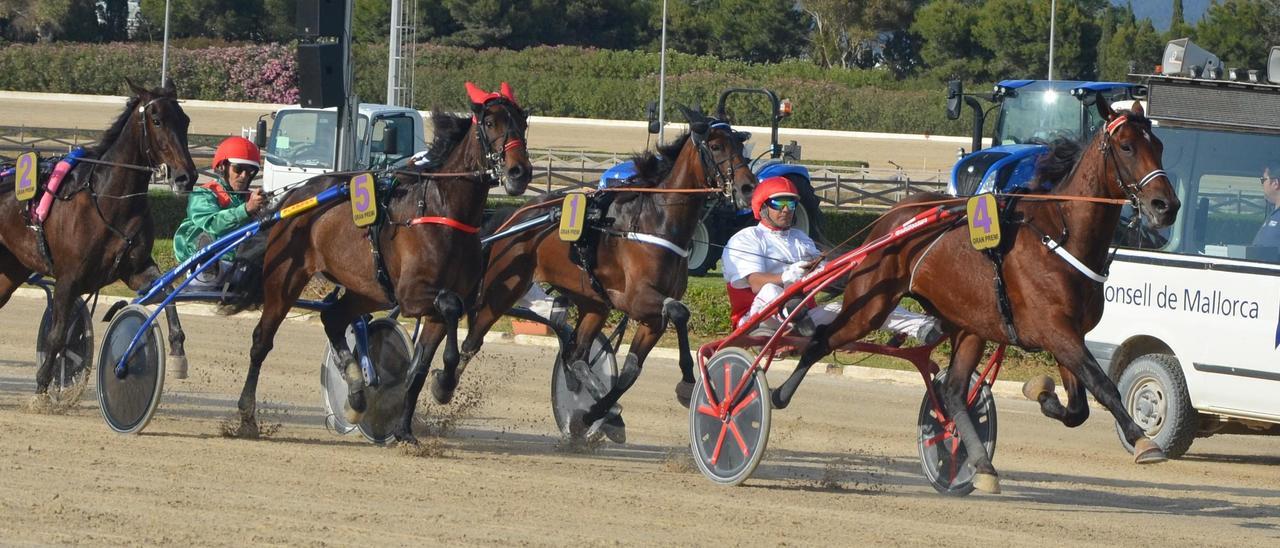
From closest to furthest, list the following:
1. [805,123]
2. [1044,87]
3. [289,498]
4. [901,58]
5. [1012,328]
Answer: [289,498] < [1012,328] < [1044,87] < [805,123] < [901,58]

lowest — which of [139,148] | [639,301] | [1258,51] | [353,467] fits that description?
[353,467]

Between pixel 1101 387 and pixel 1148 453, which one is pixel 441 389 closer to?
pixel 1101 387

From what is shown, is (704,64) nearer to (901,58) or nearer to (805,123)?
(805,123)

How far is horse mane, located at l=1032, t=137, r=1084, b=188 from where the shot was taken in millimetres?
7383

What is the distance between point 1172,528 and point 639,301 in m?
2.83

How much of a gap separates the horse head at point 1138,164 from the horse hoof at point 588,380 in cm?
316

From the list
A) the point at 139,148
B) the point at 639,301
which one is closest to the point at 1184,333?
the point at 639,301

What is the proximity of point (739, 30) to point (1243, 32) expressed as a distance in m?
15.7

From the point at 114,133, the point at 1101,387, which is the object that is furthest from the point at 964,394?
the point at 114,133

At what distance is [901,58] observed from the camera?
A: 55.9 meters

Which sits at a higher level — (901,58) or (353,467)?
(901,58)

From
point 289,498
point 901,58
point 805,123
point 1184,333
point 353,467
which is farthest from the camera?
point 901,58

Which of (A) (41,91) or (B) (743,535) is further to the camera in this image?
(A) (41,91)

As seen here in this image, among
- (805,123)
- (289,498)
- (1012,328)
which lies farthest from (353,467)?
(805,123)
